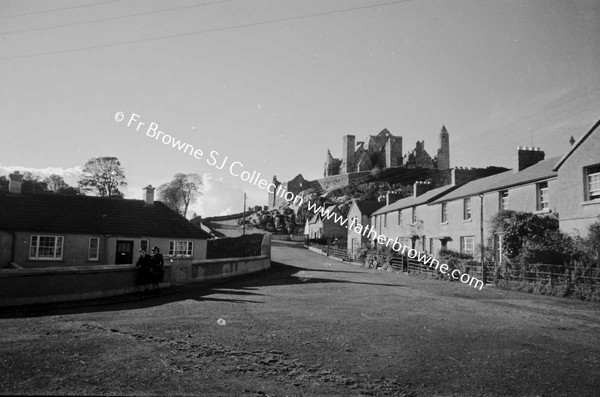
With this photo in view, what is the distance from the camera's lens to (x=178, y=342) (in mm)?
7855

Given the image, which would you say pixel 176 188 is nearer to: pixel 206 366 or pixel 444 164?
pixel 444 164

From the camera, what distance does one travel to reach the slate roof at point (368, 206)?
5581 centimetres

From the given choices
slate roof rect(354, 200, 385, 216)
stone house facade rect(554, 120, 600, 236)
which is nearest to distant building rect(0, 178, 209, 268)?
stone house facade rect(554, 120, 600, 236)

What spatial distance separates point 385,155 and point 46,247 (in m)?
94.8

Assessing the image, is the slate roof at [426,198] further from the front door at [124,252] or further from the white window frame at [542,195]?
the front door at [124,252]

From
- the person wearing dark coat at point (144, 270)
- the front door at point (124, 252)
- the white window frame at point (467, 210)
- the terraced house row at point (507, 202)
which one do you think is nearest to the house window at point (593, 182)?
the terraced house row at point (507, 202)

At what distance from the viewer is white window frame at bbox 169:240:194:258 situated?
32.4m

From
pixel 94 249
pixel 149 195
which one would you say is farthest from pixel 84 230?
pixel 149 195

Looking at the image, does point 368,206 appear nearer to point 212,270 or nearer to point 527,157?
point 527,157

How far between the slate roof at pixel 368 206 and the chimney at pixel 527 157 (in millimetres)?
27188

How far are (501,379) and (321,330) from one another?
12.9 ft

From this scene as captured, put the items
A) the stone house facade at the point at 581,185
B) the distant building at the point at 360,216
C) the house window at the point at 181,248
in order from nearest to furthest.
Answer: the stone house facade at the point at 581,185, the house window at the point at 181,248, the distant building at the point at 360,216

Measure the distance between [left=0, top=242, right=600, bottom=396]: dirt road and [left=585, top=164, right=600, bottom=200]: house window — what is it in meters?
9.20

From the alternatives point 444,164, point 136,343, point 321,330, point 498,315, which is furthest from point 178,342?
point 444,164
